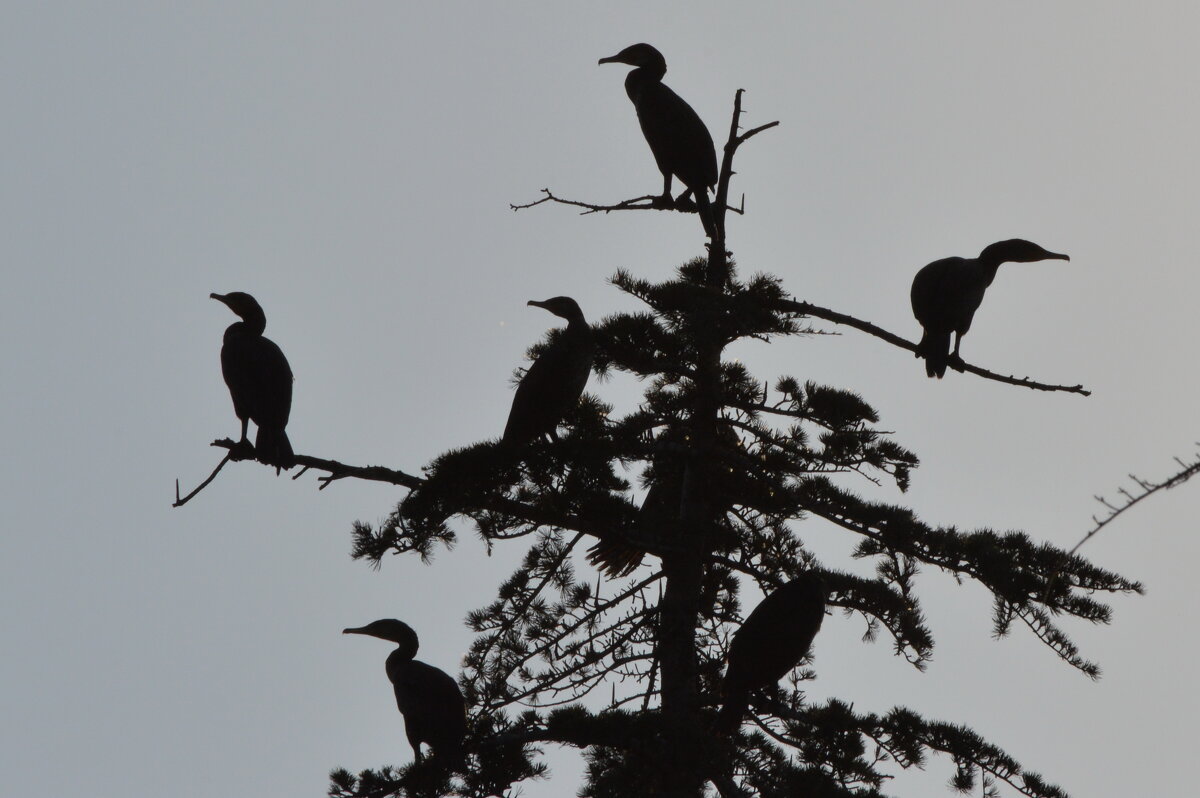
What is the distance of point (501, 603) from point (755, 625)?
1.34 metres

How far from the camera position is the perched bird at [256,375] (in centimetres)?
656

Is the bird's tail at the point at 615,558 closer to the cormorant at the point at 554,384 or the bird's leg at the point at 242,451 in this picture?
the cormorant at the point at 554,384

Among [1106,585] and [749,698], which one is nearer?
[1106,585]

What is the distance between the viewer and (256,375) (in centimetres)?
713

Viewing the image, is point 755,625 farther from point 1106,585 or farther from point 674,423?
point 1106,585

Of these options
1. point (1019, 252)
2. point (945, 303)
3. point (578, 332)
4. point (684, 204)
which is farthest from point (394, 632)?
point (1019, 252)

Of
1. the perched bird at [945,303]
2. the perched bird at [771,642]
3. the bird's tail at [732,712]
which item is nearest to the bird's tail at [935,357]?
the perched bird at [945,303]

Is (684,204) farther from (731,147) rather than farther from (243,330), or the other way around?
(243,330)

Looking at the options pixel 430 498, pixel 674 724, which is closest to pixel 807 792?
pixel 674 724

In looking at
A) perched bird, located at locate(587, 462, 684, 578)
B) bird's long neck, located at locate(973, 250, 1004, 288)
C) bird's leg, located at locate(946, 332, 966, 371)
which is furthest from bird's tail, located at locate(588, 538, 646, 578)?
bird's long neck, located at locate(973, 250, 1004, 288)

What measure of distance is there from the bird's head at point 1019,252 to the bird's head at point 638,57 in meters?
2.81

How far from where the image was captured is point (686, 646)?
18.5ft

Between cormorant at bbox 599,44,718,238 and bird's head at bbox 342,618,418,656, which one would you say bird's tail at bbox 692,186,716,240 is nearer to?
cormorant at bbox 599,44,718,238

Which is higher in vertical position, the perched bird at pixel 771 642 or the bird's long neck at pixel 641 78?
the bird's long neck at pixel 641 78
